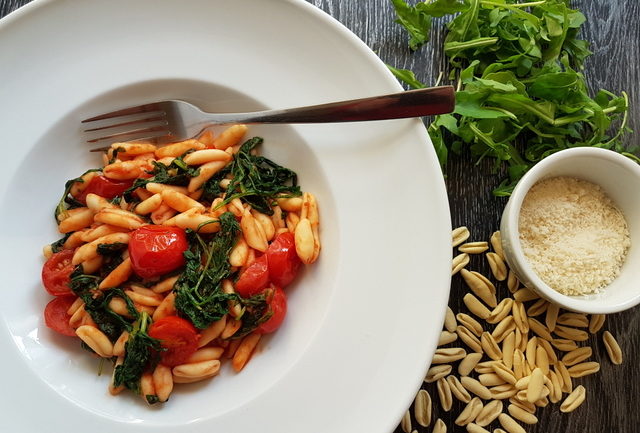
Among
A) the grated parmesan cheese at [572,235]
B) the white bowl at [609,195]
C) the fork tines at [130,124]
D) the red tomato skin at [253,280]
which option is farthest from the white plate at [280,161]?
the grated parmesan cheese at [572,235]

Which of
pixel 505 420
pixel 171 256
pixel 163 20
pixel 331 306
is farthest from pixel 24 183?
pixel 505 420

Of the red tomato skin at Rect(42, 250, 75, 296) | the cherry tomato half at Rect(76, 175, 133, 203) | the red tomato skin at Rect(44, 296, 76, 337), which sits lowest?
the red tomato skin at Rect(44, 296, 76, 337)

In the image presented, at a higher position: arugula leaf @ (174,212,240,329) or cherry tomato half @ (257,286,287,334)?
arugula leaf @ (174,212,240,329)

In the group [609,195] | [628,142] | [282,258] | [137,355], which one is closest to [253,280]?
[282,258]

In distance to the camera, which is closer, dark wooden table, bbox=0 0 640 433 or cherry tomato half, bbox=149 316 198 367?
cherry tomato half, bbox=149 316 198 367

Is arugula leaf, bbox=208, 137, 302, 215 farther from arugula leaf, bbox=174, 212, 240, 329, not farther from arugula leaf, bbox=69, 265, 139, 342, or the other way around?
arugula leaf, bbox=69, 265, 139, 342

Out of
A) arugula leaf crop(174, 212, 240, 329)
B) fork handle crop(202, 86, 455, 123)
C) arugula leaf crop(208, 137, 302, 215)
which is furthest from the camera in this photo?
arugula leaf crop(208, 137, 302, 215)

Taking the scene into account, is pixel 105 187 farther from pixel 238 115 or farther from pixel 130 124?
pixel 238 115

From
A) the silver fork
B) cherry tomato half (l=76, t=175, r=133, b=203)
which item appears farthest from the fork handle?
cherry tomato half (l=76, t=175, r=133, b=203)
